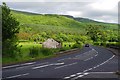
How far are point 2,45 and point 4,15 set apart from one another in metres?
3.59

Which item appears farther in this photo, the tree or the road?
the tree

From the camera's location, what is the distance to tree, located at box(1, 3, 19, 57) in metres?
36.2

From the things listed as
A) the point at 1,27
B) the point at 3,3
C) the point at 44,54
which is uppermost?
the point at 3,3

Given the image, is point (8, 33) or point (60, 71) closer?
point (60, 71)

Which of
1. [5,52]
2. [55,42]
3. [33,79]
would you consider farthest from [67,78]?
[55,42]

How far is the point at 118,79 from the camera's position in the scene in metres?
16.9

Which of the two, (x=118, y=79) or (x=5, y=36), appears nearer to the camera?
(x=118, y=79)

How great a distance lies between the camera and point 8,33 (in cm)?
3741

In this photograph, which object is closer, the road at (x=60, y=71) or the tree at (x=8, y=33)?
the road at (x=60, y=71)

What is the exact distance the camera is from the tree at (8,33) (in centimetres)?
3622

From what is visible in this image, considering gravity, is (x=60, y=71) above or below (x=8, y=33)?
below

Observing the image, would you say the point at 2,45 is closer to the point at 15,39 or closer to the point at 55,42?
the point at 15,39

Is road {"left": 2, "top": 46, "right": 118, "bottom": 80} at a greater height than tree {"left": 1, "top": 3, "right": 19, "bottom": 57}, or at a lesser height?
lesser

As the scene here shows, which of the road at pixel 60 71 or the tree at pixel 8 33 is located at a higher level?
the tree at pixel 8 33
